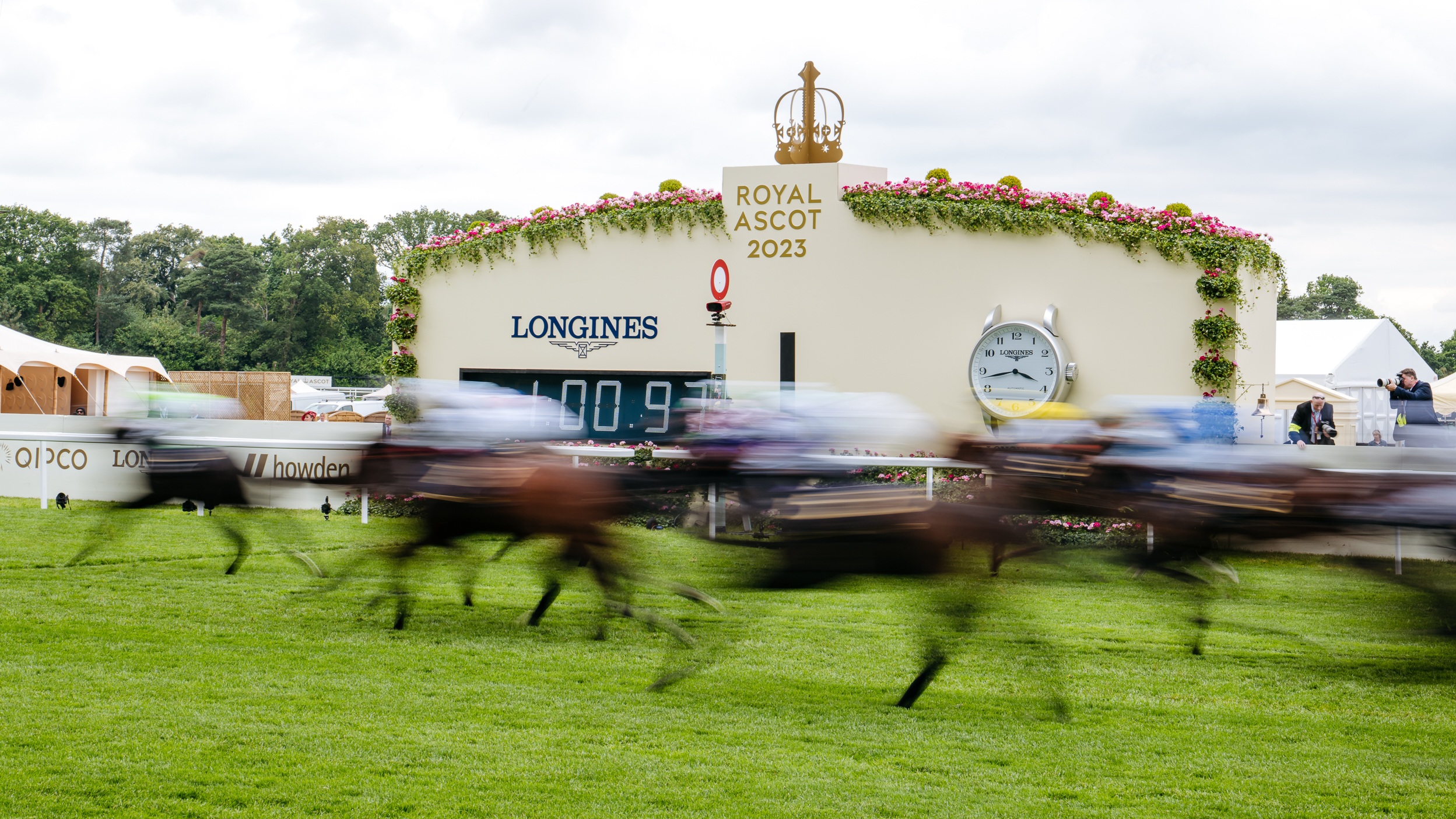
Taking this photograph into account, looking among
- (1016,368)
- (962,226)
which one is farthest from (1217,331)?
(962,226)

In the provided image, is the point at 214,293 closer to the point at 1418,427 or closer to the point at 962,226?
the point at 962,226

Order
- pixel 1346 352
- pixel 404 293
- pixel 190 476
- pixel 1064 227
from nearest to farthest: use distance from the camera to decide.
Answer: pixel 190 476, pixel 1064 227, pixel 404 293, pixel 1346 352

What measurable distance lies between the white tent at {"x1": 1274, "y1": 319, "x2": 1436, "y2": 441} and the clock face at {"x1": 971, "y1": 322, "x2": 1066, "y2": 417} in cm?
1491

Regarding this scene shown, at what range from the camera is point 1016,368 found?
1160 cm

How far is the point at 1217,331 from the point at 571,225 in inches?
279

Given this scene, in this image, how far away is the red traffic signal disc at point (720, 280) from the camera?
1191cm

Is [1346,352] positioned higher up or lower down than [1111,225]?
lower down

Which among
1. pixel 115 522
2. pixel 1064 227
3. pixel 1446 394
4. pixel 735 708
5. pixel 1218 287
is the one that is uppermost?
pixel 1064 227

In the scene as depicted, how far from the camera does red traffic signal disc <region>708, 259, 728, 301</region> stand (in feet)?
39.1

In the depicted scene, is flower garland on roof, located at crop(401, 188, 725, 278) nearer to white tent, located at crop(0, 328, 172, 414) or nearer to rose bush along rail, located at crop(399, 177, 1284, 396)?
rose bush along rail, located at crop(399, 177, 1284, 396)

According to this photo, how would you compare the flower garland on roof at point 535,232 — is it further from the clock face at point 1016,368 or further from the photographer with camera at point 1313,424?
the photographer with camera at point 1313,424

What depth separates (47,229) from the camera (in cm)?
5516

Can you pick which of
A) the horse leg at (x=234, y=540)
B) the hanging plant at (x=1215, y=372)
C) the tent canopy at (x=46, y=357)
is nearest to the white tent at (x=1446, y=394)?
the hanging plant at (x=1215, y=372)

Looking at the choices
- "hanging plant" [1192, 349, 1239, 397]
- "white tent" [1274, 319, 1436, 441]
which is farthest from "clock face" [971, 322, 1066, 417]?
"white tent" [1274, 319, 1436, 441]
